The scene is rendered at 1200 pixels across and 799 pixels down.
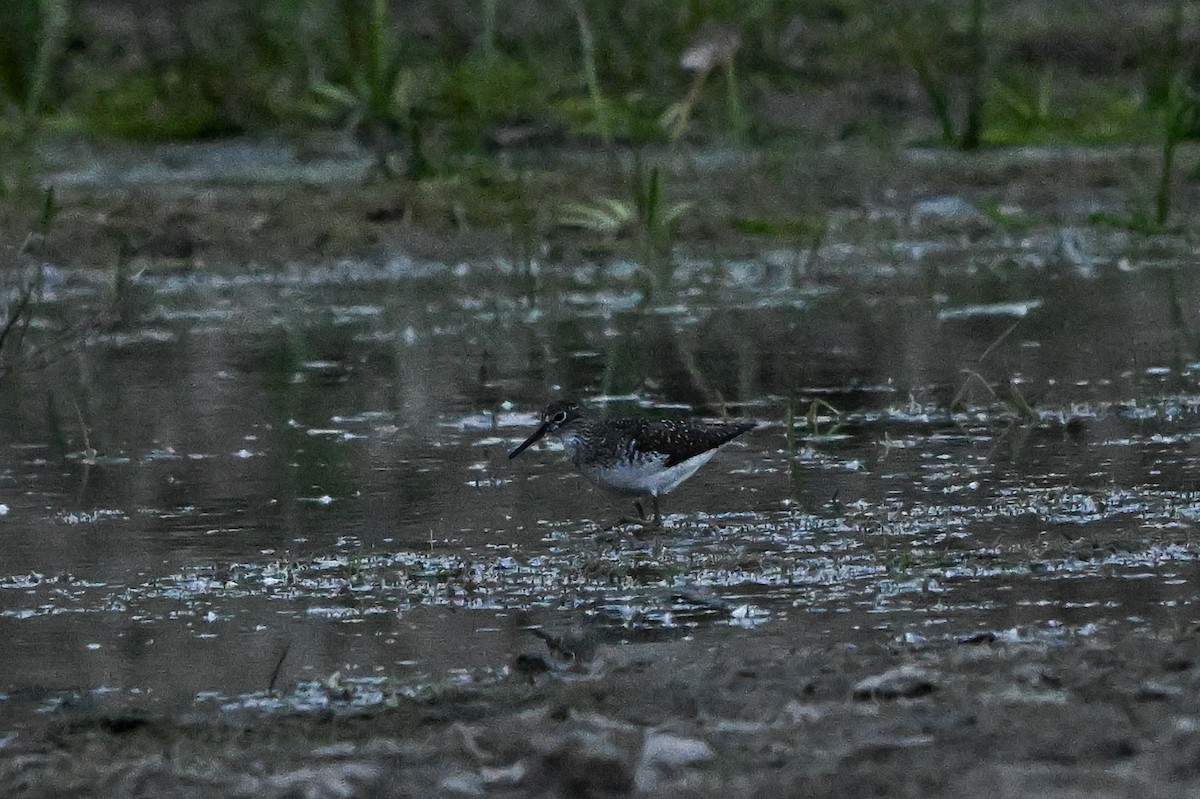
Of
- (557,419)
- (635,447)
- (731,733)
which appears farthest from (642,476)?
(731,733)

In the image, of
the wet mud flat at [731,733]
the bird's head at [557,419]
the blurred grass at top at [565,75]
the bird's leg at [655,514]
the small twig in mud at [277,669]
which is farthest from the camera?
the blurred grass at top at [565,75]

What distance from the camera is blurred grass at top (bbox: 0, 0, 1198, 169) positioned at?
13.9 m

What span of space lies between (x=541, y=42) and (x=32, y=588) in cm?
1136

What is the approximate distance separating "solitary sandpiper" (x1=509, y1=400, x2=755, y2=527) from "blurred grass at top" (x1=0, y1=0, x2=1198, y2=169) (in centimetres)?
559

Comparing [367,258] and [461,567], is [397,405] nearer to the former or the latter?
[461,567]

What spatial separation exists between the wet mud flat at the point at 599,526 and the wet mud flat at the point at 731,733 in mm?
11

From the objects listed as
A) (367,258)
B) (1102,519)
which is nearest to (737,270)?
(367,258)

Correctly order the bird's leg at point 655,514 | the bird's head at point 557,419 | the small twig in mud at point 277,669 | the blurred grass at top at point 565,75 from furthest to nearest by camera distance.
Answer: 1. the blurred grass at top at point 565,75
2. the bird's head at point 557,419
3. the bird's leg at point 655,514
4. the small twig in mud at point 277,669

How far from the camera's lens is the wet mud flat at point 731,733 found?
3707 millimetres

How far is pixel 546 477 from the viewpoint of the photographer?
284 inches

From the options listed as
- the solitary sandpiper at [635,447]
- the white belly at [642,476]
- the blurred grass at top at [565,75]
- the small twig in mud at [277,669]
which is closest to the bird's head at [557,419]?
the solitary sandpiper at [635,447]

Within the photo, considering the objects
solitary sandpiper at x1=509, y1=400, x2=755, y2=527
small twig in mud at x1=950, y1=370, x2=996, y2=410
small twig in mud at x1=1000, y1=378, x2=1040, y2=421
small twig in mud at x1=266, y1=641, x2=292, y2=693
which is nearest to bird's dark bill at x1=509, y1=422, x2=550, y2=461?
solitary sandpiper at x1=509, y1=400, x2=755, y2=527

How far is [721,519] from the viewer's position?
6461mm

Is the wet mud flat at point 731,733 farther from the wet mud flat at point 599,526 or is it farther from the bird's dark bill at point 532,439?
the bird's dark bill at point 532,439
